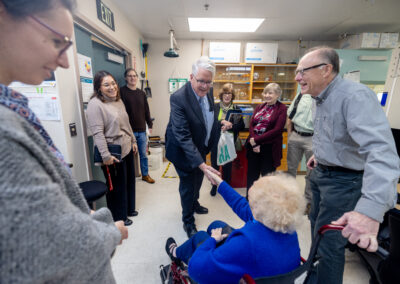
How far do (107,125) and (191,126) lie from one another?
88cm

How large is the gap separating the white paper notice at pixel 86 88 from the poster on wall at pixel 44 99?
35cm

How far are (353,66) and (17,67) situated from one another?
456cm

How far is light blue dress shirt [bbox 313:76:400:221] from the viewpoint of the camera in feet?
2.61

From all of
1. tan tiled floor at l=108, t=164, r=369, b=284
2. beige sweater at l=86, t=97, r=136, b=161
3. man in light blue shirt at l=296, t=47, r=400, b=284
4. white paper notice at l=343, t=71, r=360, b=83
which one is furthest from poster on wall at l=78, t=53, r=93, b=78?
white paper notice at l=343, t=71, r=360, b=83

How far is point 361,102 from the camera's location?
95cm

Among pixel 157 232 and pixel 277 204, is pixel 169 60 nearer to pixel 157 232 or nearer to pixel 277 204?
pixel 157 232

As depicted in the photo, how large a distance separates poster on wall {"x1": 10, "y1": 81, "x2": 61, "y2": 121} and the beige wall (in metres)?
3.08

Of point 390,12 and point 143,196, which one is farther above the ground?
point 390,12

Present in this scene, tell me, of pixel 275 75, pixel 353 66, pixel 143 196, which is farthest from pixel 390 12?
pixel 143 196

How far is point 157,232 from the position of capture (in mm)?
2012

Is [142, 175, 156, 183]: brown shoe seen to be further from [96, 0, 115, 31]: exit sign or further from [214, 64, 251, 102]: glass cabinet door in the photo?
[214, 64, 251, 102]: glass cabinet door

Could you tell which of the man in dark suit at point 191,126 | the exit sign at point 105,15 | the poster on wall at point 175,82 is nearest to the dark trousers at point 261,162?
the man in dark suit at point 191,126

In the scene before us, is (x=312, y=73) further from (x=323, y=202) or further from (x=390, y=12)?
(x=390, y=12)

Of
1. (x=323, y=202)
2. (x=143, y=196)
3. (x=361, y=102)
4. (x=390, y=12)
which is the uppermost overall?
(x=390, y=12)
